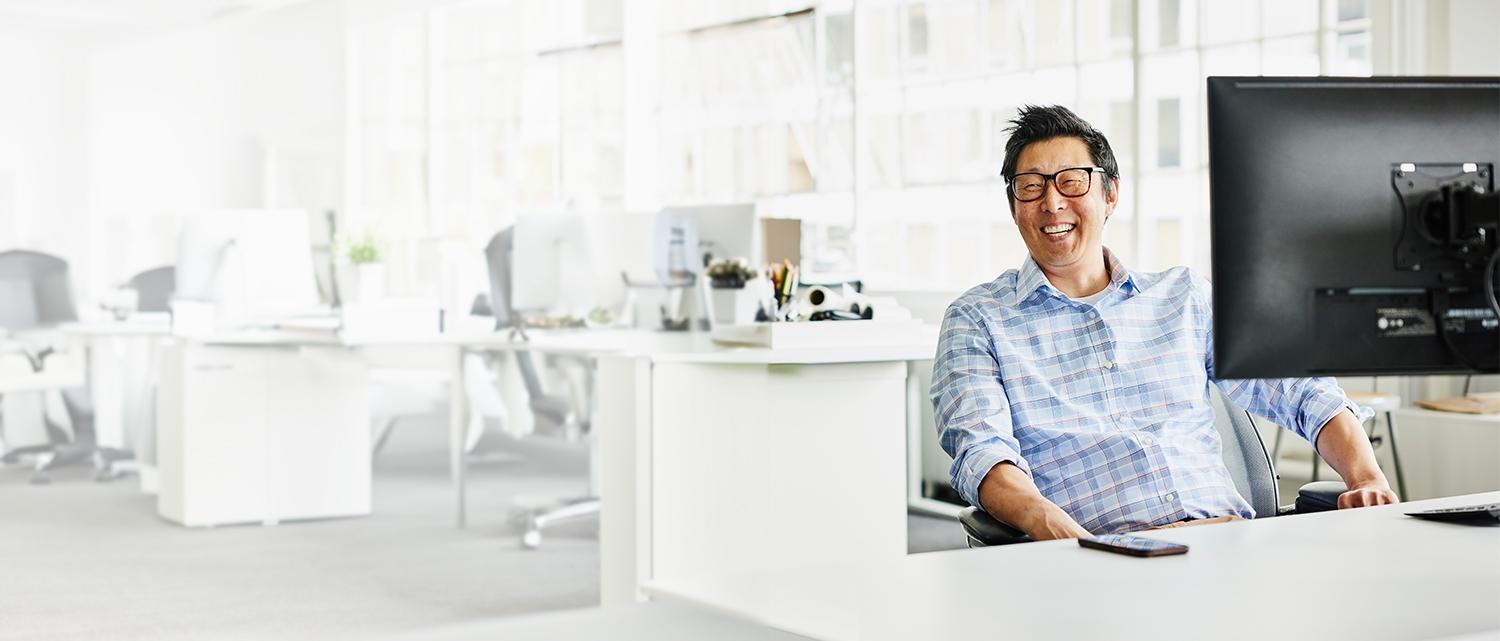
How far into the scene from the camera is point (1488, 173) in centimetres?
158

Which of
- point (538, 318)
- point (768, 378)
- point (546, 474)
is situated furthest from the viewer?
point (546, 474)

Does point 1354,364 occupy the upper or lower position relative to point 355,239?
lower

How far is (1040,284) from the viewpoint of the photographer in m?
2.36

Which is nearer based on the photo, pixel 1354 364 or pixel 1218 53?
pixel 1354 364

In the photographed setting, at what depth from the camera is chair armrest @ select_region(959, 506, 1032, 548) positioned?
2.17 metres

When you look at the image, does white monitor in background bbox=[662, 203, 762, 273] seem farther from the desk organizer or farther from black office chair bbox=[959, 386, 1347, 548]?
black office chair bbox=[959, 386, 1347, 548]

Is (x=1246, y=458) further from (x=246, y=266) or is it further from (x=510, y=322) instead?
Answer: (x=246, y=266)

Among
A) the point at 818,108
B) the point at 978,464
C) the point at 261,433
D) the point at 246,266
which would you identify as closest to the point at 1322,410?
the point at 978,464

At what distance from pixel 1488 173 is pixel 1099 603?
2.18 ft

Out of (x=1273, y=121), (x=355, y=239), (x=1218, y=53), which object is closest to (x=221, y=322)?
(x=355, y=239)

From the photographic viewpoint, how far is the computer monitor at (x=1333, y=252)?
60.5 inches

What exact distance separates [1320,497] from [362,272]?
4.18 metres

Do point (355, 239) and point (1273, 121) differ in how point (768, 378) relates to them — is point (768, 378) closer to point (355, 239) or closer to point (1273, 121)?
point (1273, 121)

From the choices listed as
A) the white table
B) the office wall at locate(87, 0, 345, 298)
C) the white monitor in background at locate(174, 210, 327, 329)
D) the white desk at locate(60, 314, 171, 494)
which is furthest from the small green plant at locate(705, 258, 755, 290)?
the office wall at locate(87, 0, 345, 298)
